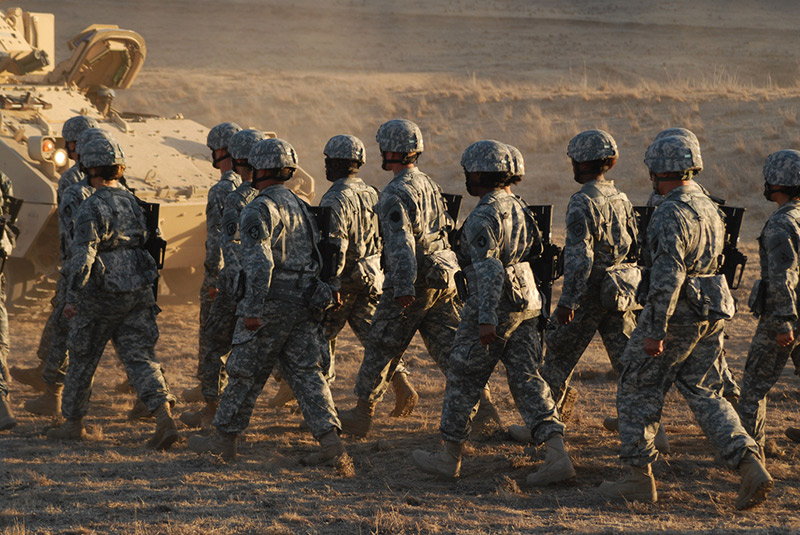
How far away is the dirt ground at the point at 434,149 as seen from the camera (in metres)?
5.33

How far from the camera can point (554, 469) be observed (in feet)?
18.8

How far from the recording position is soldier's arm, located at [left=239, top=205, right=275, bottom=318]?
5938 millimetres

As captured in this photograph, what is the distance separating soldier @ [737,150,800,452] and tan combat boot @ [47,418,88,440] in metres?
4.27

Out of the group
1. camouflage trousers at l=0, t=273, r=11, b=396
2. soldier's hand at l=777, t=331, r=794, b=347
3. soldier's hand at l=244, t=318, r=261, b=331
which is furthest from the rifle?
camouflage trousers at l=0, t=273, r=11, b=396

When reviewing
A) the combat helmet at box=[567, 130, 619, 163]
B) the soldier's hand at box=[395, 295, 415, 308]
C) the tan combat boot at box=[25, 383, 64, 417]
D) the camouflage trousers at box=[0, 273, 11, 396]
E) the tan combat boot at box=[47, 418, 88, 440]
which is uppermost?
the combat helmet at box=[567, 130, 619, 163]

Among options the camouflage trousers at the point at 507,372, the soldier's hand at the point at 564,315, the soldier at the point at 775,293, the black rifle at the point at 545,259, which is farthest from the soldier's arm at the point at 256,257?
the soldier at the point at 775,293

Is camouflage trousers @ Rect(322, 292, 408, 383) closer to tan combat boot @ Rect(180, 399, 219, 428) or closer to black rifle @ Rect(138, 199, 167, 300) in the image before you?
tan combat boot @ Rect(180, 399, 219, 428)

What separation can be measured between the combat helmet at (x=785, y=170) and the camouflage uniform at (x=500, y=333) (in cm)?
150

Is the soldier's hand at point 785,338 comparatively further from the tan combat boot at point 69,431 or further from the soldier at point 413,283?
the tan combat boot at point 69,431

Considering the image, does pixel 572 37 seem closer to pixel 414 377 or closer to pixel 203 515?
pixel 414 377

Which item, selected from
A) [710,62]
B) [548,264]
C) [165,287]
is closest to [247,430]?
[548,264]

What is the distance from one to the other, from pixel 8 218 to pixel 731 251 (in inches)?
204

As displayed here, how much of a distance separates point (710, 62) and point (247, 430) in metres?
34.4

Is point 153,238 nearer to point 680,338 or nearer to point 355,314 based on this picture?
point 355,314
